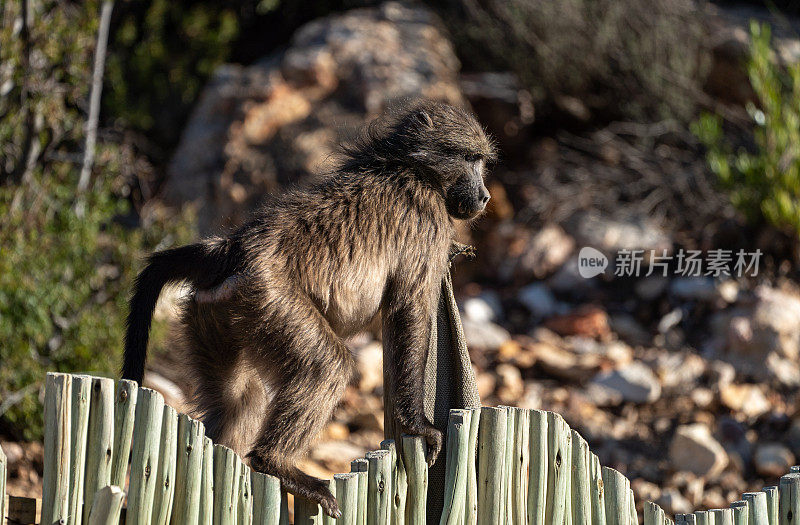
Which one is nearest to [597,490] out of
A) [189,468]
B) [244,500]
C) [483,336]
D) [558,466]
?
[558,466]

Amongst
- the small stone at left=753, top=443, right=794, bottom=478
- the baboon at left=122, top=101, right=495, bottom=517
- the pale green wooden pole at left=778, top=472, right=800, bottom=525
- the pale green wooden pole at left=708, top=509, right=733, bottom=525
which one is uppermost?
the baboon at left=122, top=101, right=495, bottom=517

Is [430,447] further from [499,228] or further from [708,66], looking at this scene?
[708,66]

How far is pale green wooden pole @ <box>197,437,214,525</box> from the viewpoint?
2404 millimetres

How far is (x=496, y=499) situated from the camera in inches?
104

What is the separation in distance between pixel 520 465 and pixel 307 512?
0.65 metres

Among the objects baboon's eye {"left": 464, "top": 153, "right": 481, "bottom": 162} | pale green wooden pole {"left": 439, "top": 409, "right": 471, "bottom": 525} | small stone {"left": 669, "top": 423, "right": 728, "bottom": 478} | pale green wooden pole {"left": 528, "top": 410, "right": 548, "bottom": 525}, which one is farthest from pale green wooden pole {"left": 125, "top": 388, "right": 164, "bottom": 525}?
small stone {"left": 669, "top": 423, "right": 728, "bottom": 478}

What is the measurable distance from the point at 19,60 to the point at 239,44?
3929 millimetres

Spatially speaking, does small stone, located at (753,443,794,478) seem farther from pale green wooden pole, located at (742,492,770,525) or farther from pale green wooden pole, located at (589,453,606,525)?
pale green wooden pole, located at (589,453,606,525)

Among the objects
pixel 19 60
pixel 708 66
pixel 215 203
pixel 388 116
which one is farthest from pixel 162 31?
pixel 388 116

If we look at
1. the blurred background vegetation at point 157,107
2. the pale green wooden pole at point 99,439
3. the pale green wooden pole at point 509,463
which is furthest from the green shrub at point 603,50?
the pale green wooden pole at point 99,439

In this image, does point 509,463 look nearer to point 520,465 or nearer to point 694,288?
point 520,465

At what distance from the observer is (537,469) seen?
2711 millimetres

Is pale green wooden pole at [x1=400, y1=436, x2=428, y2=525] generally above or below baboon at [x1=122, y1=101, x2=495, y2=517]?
below

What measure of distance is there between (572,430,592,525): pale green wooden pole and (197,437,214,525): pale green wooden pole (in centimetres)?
108
